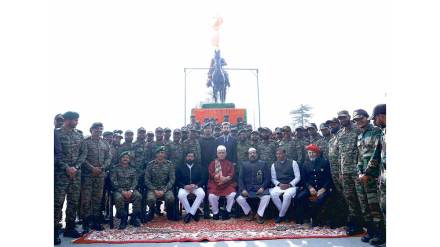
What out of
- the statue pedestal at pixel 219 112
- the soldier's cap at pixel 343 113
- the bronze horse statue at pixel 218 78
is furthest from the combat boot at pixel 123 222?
the bronze horse statue at pixel 218 78

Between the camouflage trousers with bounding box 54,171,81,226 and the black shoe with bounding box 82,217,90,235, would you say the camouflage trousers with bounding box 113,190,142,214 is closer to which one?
the black shoe with bounding box 82,217,90,235

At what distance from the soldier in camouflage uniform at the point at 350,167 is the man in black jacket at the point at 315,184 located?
0.62 meters

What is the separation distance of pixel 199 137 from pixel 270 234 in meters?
2.83

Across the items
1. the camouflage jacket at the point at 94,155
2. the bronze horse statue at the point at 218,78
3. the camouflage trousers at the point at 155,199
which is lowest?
the camouflage trousers at the point at 155,199

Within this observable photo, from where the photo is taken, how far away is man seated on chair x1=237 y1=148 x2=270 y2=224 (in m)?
5.92

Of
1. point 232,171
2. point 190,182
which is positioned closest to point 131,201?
point 190,182

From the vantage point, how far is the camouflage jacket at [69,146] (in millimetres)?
4637

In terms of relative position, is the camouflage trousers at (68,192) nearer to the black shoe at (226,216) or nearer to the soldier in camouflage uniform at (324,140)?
the black shoe at (226,216)

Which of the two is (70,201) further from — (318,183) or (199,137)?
(318,183)

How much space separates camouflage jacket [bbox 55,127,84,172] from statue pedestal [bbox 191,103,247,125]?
7119mm

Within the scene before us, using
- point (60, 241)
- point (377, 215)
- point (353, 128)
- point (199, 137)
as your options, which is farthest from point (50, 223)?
point (199, 137)

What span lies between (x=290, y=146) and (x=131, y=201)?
3.03m

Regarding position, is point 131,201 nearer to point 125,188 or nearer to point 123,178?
point 125,188

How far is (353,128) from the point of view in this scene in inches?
189
